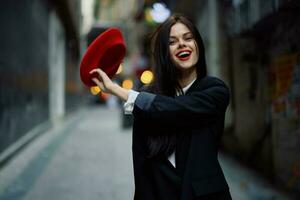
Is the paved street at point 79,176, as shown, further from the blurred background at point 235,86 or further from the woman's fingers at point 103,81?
the woman's fingers at point 103,81

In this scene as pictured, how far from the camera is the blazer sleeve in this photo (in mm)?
1786

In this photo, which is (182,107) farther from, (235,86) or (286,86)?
(235,86)

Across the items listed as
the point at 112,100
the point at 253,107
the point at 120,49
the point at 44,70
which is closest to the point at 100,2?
the point at 112,100

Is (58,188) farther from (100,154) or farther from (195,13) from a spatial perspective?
(195,13)

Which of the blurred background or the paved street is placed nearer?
the paved street

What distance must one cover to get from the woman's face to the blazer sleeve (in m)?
0.15

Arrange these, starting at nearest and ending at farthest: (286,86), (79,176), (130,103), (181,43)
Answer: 1. (130,103)
2. (181,43)
3. (286,86)
4. (79,176)

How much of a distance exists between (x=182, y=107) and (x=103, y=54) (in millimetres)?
446

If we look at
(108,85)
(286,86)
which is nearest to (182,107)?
(108,85)

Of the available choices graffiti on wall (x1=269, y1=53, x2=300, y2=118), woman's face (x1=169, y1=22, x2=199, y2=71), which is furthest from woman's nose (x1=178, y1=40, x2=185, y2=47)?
graffiti on wall (x1=269, y1=53, x2=300, y2=118)

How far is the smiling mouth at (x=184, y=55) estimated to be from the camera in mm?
1937

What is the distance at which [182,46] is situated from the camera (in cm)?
193

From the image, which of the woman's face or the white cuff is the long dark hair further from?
the white cuff

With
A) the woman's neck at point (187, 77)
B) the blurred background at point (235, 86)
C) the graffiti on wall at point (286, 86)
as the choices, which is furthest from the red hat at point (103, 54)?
the graffiti on wall at point (286, 86)
